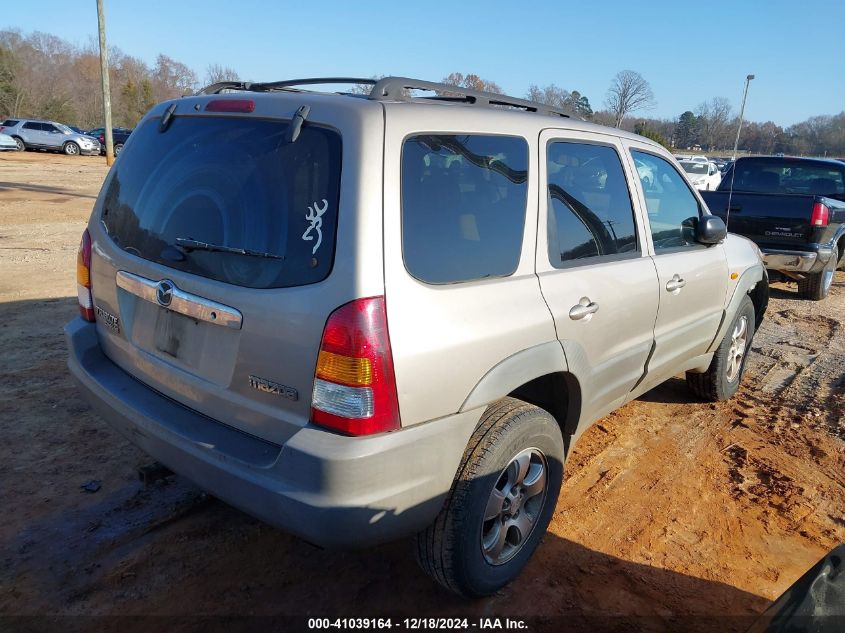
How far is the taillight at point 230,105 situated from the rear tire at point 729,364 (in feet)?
12.2

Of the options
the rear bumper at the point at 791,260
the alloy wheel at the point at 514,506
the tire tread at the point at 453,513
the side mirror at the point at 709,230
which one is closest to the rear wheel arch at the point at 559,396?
the alloy wheel at the point at 514,506

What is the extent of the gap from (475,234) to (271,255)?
79 centimetres

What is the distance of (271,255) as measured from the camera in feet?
7.20

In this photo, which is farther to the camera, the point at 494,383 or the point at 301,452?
the point at 494,383

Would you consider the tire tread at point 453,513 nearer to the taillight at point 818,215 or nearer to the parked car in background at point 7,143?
the taillight at point 818,215

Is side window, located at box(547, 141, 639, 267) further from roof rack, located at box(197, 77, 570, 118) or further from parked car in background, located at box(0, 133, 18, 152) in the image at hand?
parked car in background, located at box(0, 133, 18, 152)

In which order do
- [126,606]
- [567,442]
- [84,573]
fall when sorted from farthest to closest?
[567,442] < [84,573] < [126,606]

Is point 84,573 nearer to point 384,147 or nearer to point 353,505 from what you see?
point 353,505

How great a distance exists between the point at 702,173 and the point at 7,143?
3337 cm

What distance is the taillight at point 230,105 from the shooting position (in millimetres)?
2414

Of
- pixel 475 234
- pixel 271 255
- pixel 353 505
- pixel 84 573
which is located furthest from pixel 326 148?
pixel 84 573

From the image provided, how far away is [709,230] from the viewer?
12.9 feet

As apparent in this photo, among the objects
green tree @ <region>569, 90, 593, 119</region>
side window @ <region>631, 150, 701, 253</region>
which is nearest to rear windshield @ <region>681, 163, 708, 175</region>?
green tree @ <region>569, 90, 593, 119</region>

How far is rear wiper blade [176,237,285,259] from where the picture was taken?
2.22 meters
